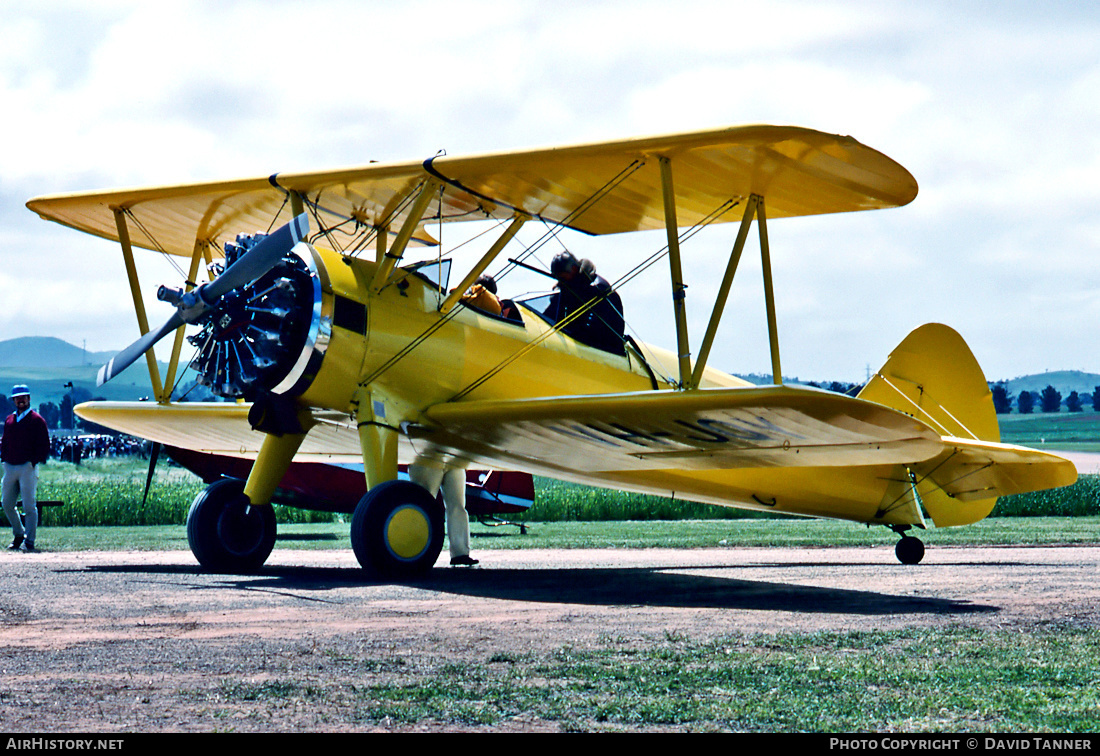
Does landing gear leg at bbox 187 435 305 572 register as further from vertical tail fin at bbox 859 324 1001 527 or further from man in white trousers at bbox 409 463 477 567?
vertical tail fin at bbox 859 324 1001 527

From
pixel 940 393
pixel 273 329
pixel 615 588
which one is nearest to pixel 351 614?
pixel 615 588

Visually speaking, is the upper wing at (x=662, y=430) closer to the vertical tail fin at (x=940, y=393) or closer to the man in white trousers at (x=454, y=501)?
the man in white trousers at (x=454, y=501)

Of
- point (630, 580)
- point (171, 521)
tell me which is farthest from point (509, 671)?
point (171, 521)

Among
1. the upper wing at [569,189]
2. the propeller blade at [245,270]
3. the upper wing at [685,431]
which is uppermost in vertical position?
the upper wing at [569,189]

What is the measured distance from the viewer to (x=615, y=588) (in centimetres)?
954

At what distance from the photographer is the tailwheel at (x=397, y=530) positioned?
925 cm

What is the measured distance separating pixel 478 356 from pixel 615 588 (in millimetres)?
2651

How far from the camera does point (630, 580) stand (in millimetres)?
10438

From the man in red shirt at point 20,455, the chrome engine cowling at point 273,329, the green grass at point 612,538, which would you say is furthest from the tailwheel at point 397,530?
the man in red shirt at point 20,455

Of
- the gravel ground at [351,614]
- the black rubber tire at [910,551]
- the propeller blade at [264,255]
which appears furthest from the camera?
the black rubber tire at [910,551]

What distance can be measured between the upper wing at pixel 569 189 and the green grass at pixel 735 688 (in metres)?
4.45

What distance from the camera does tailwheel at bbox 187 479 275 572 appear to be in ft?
35.1

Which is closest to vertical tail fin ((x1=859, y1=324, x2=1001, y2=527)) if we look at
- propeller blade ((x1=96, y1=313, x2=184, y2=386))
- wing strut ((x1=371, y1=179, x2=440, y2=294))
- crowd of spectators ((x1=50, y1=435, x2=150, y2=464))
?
wing strut ((x1=371, y1=179, x2=440, y2=294))

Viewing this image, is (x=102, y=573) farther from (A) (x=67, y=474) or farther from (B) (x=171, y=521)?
(A) (x=67, y=474)
